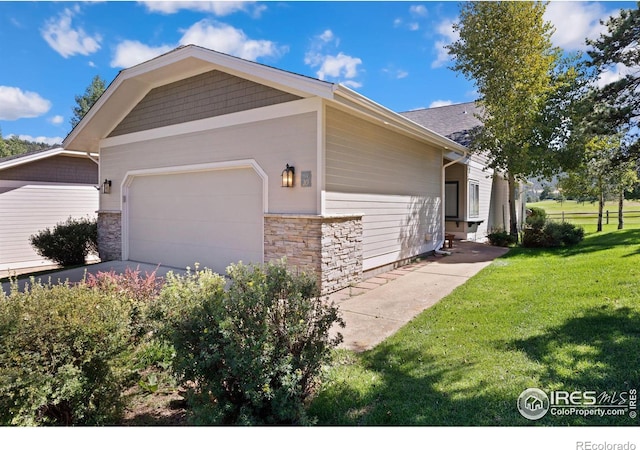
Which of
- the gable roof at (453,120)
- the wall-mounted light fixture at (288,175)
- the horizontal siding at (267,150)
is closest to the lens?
the horizontal siding at (267,150)

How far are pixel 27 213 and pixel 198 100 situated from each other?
856 cm

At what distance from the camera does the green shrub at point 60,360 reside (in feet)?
8.33

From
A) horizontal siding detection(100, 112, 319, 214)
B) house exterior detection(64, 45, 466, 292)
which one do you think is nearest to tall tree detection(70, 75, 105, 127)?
house exterior detection(64, 45, 466, 292)

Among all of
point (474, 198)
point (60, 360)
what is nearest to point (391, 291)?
point (60, 360)

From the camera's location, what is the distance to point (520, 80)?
36.7ft

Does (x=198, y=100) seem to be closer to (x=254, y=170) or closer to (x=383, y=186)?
(x=254, y=170)

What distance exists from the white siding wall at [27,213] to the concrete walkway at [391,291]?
4.49 metres

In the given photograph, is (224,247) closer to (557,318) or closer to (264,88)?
(264,88)

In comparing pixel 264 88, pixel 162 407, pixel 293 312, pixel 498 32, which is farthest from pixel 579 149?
pixel 162 407

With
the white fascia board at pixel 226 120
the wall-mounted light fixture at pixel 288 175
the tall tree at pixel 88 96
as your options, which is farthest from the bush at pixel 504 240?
the tall tree at pixel 88 96

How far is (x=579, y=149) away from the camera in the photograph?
35.7 feet

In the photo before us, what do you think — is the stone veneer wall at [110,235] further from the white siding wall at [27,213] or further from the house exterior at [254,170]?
the white siding wall at [27,213]

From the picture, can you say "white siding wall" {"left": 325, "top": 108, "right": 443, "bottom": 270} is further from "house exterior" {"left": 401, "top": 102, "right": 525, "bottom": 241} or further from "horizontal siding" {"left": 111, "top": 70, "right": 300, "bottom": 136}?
"house exterior" {"left": 401, "top": 102, "right": 525, "bottom": 241}

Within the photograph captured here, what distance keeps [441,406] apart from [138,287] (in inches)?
148
